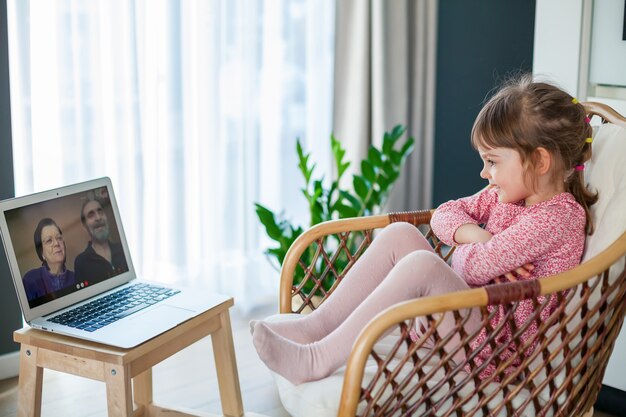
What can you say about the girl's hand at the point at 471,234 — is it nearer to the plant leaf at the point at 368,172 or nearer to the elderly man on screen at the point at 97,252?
the elderly man on screen at the point at 97,252

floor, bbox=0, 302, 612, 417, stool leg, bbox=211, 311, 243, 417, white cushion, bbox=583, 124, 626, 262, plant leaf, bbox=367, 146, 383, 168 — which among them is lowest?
floor, bbox=0, 302, 612, 417

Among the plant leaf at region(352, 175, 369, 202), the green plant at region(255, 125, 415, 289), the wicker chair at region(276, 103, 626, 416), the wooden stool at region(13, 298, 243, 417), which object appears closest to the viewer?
the wicker chair at region(276, 103, 626, 416)

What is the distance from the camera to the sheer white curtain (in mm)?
2652

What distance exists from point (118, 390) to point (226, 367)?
1.38ft

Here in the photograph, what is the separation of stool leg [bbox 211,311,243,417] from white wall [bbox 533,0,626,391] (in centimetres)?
106

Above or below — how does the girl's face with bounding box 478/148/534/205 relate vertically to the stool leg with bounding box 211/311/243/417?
above

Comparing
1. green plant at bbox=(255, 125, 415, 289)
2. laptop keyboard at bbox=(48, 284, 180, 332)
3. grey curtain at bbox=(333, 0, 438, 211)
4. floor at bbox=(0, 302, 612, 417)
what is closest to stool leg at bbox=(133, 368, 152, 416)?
floor at bbox=(0, 302, 612, 417)

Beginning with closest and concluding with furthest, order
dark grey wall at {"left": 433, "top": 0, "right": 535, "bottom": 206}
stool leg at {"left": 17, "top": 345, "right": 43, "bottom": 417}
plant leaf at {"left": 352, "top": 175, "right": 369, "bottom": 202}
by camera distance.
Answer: stool leg at {"left": 17, "top": 345, "right": 43, "bottom": 417} → plant leaf at {"left": 352, "top": 175, "right": 369, "bottom": 202} → dark grey wall at {"left": 433, "top": 0, "right": 535, "bottom": 206}

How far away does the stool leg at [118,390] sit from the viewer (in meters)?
1.76

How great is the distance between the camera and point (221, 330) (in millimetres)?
2109

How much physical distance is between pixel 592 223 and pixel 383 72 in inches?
65.3

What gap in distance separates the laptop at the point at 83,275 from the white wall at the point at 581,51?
3.80 ft

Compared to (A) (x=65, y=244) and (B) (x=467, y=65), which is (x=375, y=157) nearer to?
(B) (x=467, y=65)

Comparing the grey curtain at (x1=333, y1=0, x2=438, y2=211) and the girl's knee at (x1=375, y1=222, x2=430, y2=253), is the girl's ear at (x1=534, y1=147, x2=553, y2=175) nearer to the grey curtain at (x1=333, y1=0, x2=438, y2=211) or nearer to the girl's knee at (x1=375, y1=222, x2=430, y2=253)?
the girl's knee at (x1=375, y1=222, x2=430, y2=253)
